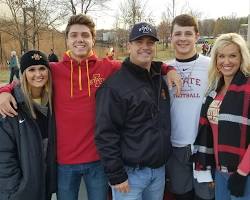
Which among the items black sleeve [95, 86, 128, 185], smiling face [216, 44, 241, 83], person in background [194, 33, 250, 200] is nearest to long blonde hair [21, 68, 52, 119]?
black sleeve [95, 86, 128, 185]

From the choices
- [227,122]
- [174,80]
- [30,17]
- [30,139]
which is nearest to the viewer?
[227,122]

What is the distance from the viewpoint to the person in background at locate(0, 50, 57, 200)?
120 inches

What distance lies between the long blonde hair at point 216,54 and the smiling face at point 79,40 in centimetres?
119

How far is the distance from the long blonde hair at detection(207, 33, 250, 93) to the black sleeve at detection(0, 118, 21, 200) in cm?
181

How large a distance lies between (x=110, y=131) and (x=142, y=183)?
568 millimetres

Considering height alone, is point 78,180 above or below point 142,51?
below

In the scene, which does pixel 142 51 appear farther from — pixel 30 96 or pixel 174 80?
pixel 30 96

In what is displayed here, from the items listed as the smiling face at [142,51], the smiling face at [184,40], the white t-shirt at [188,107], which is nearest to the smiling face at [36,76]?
the smiling face at [142,51]

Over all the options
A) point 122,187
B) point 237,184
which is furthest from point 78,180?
point 237,184

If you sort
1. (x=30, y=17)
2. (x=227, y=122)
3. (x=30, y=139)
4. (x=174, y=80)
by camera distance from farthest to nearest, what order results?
(x=30, y=17) → (x=174, y=80) → (x=30, y=139) → (x=227, y=122)

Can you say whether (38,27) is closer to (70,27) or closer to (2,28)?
(2,28)

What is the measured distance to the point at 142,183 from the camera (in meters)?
3.11

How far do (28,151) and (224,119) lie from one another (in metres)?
1.70

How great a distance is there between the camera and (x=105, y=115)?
9.65ft
